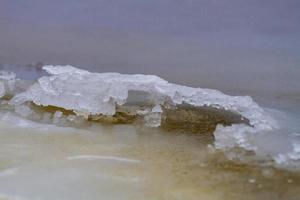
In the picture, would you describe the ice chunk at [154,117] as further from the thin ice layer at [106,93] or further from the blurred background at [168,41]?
the blurred background at [168,41]

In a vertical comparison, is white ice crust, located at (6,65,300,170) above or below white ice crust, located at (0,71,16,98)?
above

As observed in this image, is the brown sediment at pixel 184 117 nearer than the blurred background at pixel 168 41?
Yes

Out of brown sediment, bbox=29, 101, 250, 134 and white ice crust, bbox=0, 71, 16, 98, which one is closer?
brown sediment, bbox=29, 101, 250, 134

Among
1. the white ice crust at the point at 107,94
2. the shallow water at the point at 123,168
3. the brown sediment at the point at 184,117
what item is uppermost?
the white ice crust at the point at 107,94

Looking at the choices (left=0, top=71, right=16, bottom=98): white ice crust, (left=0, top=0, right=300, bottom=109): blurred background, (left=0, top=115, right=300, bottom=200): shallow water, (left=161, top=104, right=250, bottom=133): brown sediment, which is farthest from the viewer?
(left=0, top=0, right=300, bottom=109): blurred background

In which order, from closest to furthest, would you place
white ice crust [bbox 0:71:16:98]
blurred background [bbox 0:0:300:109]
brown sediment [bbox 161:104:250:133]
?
brown sediment [bbox 161:104:250:133] < white ice crust [bbox 0:71:16:98] < blurred background [bbox 0:0:300:109]

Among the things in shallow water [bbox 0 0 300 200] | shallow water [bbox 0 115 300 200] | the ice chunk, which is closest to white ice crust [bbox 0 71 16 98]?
shallow water [bbox 0 0 300 200]

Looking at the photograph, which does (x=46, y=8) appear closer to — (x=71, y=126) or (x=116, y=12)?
(x=116, y=12)

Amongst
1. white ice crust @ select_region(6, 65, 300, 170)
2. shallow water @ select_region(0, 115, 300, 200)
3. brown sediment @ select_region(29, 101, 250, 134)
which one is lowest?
shallow water @ select_region(0, 115, 300, 200)

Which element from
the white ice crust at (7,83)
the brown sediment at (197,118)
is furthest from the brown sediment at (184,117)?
the white ice crust at (7,83)

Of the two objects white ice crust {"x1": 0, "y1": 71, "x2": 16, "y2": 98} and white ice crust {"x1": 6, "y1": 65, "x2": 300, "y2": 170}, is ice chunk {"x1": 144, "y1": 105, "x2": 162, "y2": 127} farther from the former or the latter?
white ice crust {"x1": 0, "y1": 71, "x2": 16, "y2": 98}
